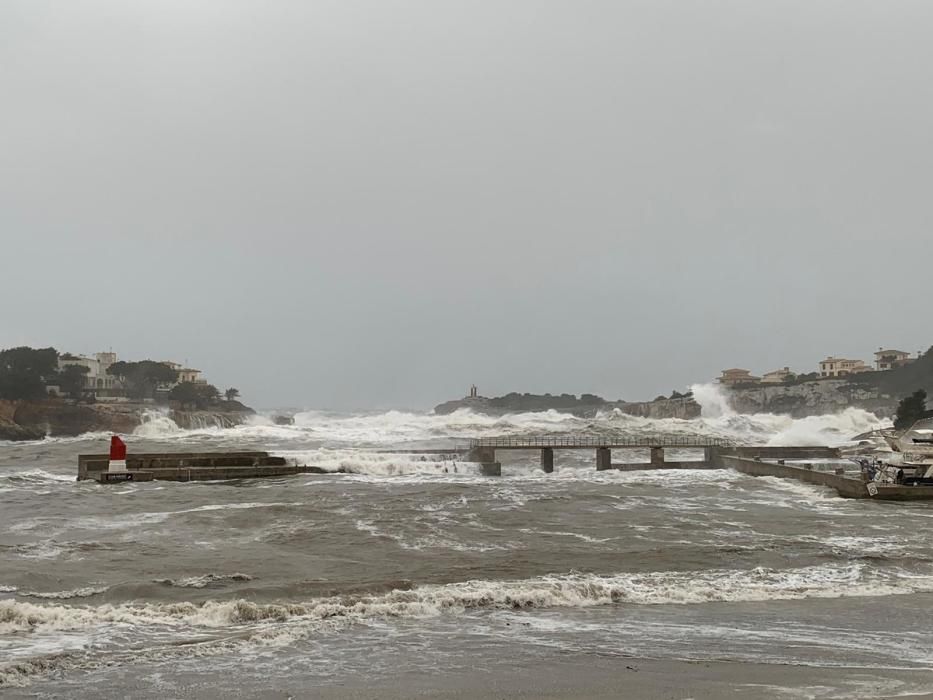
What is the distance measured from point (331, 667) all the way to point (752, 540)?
11.0m

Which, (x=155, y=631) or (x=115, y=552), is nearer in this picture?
(x=155, y=631)

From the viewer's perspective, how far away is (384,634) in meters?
8.70

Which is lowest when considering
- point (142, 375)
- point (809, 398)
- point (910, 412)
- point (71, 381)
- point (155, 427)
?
point (155, 427)

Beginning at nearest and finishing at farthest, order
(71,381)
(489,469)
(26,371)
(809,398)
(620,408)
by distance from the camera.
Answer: (489,469) < (26,371) < (71,381) < (809,398) < (620,408)

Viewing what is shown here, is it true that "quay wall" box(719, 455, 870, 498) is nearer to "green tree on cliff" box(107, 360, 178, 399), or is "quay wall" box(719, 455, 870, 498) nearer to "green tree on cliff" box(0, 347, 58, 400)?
"green tree on cliff" box(0, 347, 58, 400)

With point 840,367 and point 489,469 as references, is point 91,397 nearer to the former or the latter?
point 489,469

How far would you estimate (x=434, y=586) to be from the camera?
11.1 meters

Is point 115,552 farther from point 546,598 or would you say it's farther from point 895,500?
point 895,500

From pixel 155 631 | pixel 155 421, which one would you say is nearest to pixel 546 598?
pixel 155 631

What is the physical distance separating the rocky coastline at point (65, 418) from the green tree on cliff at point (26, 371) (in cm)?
153

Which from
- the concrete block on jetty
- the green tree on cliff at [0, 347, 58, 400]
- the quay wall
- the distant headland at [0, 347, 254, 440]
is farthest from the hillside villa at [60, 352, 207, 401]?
the quay wall

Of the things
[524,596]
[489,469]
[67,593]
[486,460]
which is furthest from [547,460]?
[67,593]

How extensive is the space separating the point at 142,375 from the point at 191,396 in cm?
1011

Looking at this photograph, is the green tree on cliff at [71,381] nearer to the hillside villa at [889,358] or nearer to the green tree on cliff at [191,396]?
the green tree on cliff at [191,396]
